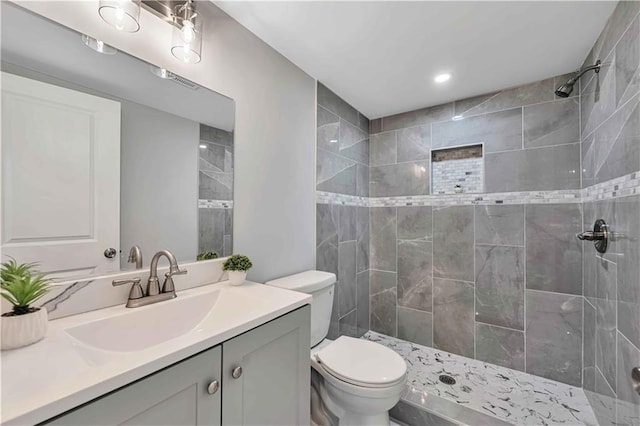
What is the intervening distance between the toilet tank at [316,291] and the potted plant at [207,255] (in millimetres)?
360

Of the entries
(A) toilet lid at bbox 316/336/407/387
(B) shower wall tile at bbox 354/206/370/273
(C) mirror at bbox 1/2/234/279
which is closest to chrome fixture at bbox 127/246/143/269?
(C) mirror at bbox 1/2/234/279

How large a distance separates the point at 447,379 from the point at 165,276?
1952 millimetres

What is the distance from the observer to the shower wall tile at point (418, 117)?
7.48 feet

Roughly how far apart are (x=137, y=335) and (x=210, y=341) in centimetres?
36

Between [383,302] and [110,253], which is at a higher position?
[110,253]

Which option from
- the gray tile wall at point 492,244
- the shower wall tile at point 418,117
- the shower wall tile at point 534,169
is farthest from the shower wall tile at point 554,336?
the shower wall tile at point 418,117

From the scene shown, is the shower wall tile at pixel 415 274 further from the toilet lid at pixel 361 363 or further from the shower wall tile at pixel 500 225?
the toilet lid at pixel 361 363

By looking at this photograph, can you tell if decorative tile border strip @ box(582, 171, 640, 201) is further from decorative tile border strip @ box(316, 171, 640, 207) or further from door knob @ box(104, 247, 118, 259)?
door knob @ box(104, 247, 118, 259)

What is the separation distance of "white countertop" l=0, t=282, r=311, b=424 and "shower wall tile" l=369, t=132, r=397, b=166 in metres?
1.96

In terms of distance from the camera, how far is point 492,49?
1.57 meters

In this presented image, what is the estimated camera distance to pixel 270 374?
3.01 feet

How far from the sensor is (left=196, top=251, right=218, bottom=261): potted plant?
1.23m

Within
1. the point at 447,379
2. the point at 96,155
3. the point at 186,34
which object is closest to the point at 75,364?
the point at 96,155

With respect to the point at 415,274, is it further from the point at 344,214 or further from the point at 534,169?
the point at 534,169
